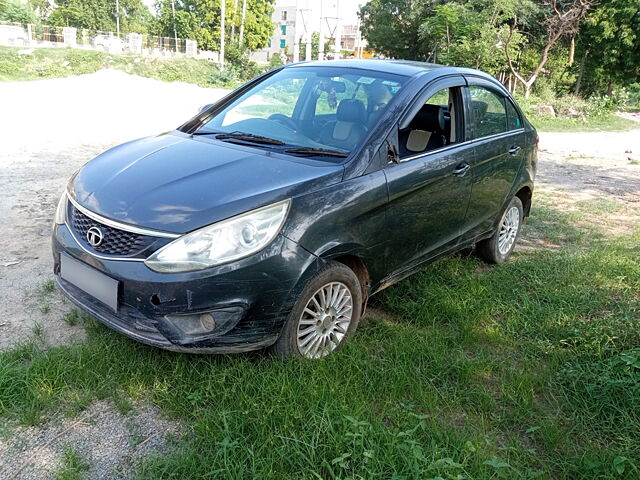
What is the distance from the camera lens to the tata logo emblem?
2.73 meters

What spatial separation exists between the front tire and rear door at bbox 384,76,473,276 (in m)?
0.42

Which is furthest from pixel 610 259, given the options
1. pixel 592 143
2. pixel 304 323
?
pixel 592 143

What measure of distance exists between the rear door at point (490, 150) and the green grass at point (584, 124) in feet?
42.8

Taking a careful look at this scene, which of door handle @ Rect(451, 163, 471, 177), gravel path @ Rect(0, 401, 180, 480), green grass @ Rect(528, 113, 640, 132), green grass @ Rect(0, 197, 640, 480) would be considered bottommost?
gravel path @ Rect(0, 401, 180, 480)

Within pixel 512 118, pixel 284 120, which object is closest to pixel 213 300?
pixel 284 120

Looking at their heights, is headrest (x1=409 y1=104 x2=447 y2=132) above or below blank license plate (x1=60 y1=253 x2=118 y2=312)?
above

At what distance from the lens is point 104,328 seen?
3.27 meters

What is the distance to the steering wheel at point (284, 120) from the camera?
3.66 meters

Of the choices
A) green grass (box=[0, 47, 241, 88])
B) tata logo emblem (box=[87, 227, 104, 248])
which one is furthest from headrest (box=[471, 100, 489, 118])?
green grass (box=[0, 47, 241, 88])

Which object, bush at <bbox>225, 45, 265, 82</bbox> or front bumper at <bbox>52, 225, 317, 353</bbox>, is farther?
bush at <bbox>225, 45, 265, 82</bbox>

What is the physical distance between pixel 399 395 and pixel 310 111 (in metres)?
2.00

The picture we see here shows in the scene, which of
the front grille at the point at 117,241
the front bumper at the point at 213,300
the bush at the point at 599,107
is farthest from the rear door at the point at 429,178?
the bush at the point at 599,107

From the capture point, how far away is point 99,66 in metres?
35.2

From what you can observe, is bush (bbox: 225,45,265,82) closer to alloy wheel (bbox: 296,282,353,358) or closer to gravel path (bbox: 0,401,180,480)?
alloy wheel (bbox: 296,282,353,358)
